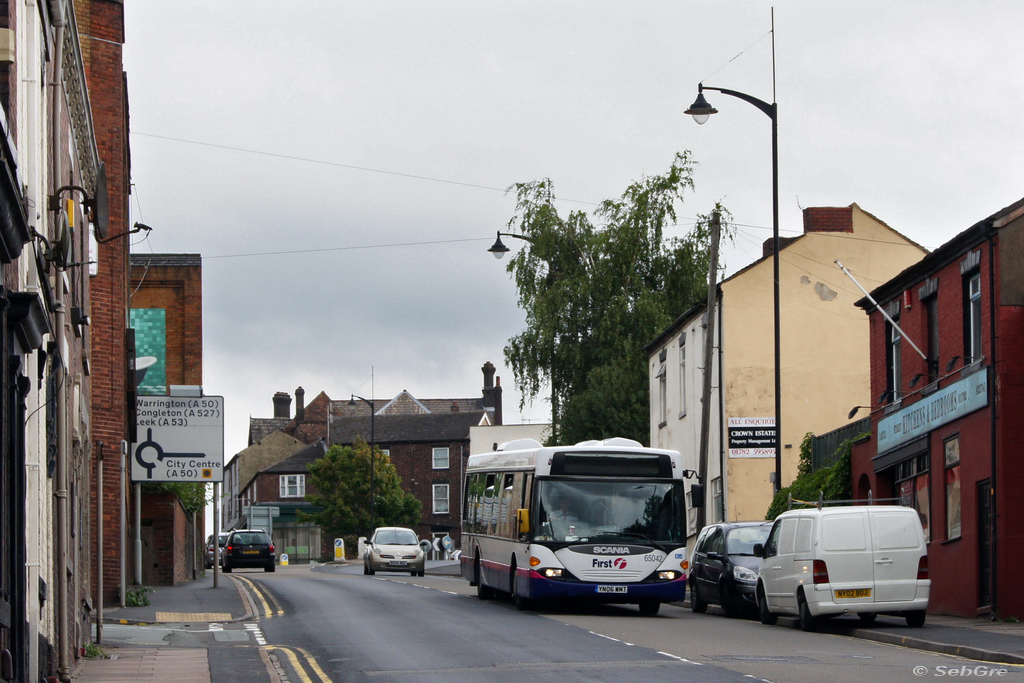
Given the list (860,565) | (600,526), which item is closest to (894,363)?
(600,526)

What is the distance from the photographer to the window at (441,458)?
95.6 meters

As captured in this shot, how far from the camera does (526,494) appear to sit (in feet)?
75.7

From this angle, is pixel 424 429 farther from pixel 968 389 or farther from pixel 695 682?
pixel 695 682

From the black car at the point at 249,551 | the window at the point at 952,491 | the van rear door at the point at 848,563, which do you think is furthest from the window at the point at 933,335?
the black car at the point at 249,551

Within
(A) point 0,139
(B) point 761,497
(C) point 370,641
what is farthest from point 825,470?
(A) point 0,139

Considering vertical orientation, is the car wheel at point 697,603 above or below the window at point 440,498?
above

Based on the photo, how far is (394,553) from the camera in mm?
46906

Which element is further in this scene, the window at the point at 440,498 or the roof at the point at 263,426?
the roof at the point at 263,426

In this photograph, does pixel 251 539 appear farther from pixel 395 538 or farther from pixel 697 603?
pixel 697 603

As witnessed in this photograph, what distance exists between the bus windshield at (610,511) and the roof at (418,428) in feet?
239

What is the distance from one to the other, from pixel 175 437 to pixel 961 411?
15.4 meters

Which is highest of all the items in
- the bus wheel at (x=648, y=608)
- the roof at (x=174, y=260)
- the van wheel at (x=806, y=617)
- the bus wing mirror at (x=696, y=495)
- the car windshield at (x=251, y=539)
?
the roof at (x=174, y=260)

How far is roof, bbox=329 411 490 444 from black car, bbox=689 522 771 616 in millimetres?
70322

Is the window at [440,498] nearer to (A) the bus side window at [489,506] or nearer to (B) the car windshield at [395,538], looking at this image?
(B) the car windshield at [395,538]
